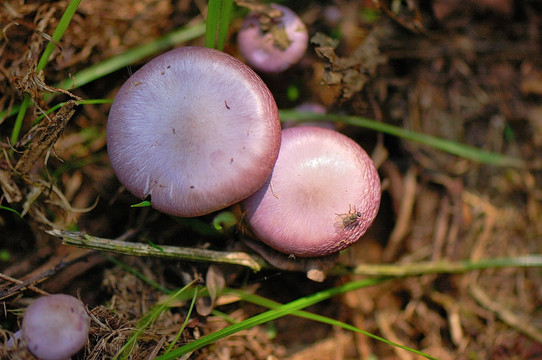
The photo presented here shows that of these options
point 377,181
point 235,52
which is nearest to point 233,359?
point 377,181

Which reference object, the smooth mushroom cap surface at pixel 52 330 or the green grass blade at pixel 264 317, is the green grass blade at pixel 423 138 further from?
the smooth mushroom cap surface at pixel 52 330

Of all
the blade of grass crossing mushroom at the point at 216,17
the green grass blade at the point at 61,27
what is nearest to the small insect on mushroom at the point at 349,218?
the blade of grass crossing mushroom at the point at 216,17

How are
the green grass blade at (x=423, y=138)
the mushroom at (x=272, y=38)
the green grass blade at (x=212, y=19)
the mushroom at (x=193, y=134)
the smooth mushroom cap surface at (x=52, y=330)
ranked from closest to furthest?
the smooth mushroom cap surface at (x=52, y=330) < the mushroom at (x=193, y=134) < the green grass blade at (x=212, y=19) < the mushroom at (x=272, y=38) < the green grass blade at (x=423, y=138)

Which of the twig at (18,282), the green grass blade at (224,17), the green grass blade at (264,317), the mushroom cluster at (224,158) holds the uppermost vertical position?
the green grass blade at (224,17)

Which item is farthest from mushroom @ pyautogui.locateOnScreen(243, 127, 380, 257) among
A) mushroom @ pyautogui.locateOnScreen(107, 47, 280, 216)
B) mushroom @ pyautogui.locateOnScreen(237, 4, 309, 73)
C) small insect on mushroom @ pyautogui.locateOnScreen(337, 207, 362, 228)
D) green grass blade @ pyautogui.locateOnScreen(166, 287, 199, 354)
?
mushroom @ pyautogui.locateOnScreen(237, 4, 309, 73)

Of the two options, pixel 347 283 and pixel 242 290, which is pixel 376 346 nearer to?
pixel 347 283

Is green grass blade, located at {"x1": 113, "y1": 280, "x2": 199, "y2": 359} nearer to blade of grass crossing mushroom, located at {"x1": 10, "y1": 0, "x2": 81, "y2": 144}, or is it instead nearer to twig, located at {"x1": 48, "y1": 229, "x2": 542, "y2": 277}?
twig, located at {"x1": 48, "y1": 229, "x2": 542, "y2": 277}
